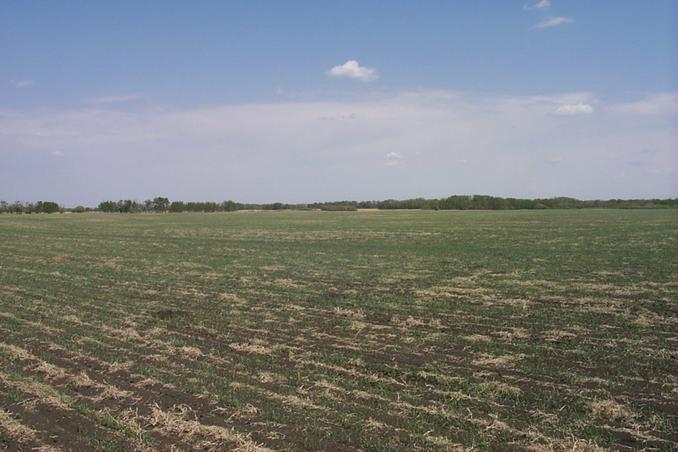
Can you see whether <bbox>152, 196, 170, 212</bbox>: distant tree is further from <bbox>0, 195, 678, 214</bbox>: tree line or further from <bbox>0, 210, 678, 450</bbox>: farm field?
<bbox>0, 210, 678, 450</bbox>: farm field

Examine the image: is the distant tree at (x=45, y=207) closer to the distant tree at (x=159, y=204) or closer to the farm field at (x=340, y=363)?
the distant tree at (x=159, y=204)

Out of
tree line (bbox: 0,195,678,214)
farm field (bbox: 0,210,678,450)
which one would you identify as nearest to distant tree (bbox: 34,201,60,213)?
tree line (bbox: 0,195,678,214)

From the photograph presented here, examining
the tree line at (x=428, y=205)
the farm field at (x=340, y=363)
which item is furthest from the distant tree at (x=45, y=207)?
the farm field at (x=340, y=363)

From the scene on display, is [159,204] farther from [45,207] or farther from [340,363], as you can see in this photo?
[340,363]

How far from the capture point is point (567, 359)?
858 centimetres

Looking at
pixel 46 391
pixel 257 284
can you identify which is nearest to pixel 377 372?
pixel 46 391

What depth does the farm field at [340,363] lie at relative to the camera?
5.75 m

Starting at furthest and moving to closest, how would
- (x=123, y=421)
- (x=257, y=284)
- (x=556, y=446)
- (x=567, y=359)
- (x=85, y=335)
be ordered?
(x=257, y=284) < (x=85, y=335) < (x=567, y=359) < (x=123, y=421) < (x=556, y=446)

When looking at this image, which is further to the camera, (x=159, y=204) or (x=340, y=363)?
(x=159, y=204)

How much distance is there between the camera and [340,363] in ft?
27.5

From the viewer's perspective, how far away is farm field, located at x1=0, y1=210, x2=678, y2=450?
5754 millimetres

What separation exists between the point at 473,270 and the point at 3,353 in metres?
16.9

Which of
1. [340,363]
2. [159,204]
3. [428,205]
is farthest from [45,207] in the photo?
[340,363]

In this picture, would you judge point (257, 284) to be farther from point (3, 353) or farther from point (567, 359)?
point (567, 359)
